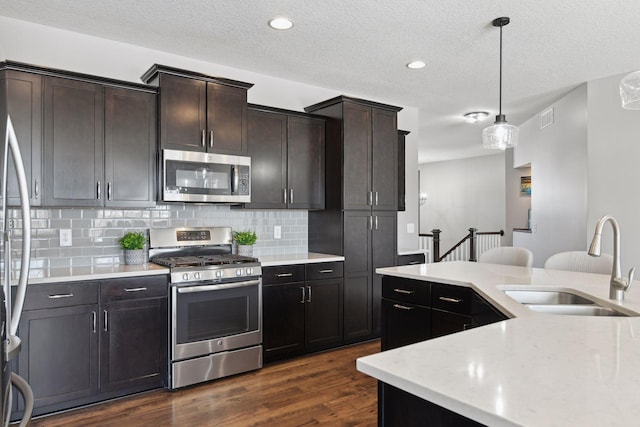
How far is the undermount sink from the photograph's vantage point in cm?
211

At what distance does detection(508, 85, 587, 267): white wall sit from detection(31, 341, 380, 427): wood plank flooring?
10.4 ft

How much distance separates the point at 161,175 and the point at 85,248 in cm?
82

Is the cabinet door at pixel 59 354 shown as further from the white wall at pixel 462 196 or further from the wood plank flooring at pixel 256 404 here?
the white wall at pixel 462 196

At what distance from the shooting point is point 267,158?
4.19 m

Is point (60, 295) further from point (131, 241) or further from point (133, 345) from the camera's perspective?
point (131, 241)

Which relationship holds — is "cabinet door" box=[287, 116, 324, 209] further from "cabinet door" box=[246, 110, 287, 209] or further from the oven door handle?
the oven door handle

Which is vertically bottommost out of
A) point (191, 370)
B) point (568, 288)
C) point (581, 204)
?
point (191, 370)

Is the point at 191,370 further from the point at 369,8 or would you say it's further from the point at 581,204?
the point at 581,204

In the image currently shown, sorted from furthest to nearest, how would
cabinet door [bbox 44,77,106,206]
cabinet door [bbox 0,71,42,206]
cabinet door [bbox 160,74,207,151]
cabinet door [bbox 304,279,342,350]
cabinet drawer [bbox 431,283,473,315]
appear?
cabinet door [bbox 304,279,342,350] → cabinet door [bbox 160,74,207,151] → cabinet door [bbox 44,77,106,206] → cabinet door [bbox 0,71,42,206] → cabinet drawer [bbox 431,283,473,315]

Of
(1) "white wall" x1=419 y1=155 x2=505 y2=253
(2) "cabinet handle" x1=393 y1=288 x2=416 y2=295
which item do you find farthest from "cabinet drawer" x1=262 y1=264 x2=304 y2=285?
(1) "white wall" x1=419 y1=155 x2=505 y2=253

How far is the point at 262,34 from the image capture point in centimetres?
348

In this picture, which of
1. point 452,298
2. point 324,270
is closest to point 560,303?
point 452,298

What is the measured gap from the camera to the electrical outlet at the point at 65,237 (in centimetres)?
336

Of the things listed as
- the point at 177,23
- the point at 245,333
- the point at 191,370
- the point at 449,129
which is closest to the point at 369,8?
the point at 177,23
